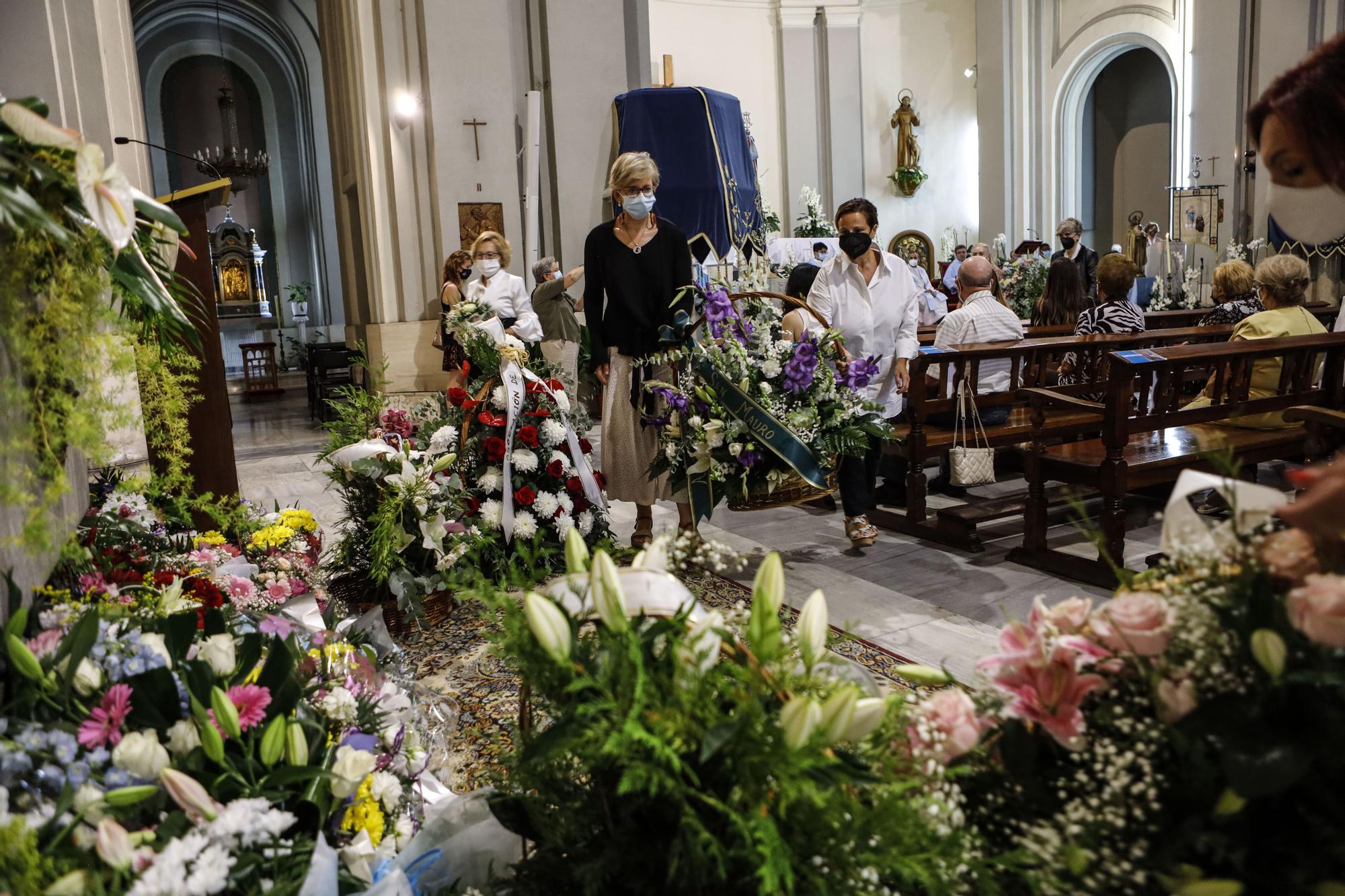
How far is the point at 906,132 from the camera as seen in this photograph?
16.2 meters

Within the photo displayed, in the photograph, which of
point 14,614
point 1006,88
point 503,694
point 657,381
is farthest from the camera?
point 1006,88

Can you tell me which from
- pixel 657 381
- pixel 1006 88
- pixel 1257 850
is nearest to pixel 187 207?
pixel 657 381

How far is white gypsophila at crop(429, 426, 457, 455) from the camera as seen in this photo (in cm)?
366

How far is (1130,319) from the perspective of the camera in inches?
220

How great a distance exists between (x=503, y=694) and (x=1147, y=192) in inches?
642

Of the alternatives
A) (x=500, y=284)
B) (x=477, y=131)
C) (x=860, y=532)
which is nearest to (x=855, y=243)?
(x=860, y=532)

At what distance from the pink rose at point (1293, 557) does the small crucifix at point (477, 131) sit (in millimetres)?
8589

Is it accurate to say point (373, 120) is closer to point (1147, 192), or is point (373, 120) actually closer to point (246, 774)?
point (246, 774)

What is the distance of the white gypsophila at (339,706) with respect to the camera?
146 centimetres

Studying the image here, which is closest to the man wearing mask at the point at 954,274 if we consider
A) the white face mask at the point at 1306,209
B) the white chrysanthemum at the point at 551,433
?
the white chrysanthemum at the point at 551,433

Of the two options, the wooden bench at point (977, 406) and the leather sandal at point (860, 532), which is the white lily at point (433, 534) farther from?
the wooden bench at point (977, 406)

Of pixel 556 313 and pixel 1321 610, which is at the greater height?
pixel 556 313

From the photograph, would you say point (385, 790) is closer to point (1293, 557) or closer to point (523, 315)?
point (1293, 557)

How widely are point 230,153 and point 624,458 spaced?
14.2m
